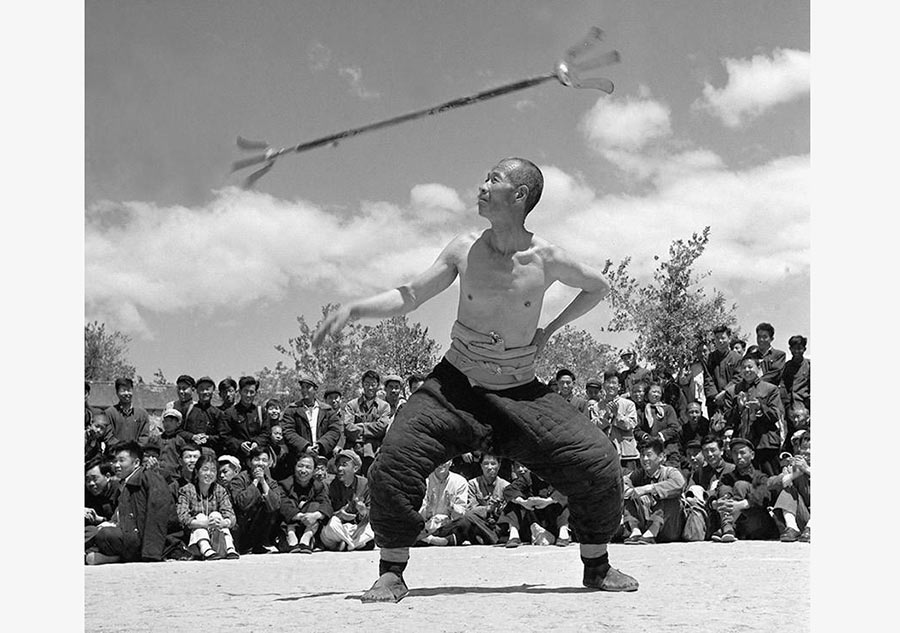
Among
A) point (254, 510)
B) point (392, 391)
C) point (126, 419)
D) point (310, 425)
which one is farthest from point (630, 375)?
point (126, 419)

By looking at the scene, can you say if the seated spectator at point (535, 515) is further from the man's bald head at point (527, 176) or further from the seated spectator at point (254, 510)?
the man's bald head at point (527, 176)

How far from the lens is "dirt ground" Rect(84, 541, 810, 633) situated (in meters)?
4.52

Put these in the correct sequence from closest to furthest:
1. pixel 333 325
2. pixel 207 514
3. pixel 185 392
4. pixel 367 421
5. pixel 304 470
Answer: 1. pixel 333 325
2. pixel 207 514
3. pixel 304 470
4. pixel 185 392
5. pixel 367 421

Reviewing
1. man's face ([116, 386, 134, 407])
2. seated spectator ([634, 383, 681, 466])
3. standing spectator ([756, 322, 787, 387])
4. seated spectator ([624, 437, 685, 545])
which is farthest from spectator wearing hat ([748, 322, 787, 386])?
man's face ([116, 386, 134, 407])

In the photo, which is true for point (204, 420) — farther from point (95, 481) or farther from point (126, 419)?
point (95, 481)

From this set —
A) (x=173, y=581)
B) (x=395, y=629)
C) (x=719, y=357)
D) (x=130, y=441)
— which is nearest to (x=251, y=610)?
(x=395, y=629)

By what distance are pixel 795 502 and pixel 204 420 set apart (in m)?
4.72

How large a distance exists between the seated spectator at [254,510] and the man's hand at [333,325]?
12.4 feet

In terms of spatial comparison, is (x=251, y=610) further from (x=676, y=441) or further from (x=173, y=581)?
(x=676, y=441)

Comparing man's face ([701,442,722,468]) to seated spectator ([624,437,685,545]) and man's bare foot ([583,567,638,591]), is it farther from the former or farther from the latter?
man's bare foot ([583,567,638,591])

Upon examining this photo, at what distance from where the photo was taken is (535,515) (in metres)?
8.50

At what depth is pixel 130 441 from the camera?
8289mm

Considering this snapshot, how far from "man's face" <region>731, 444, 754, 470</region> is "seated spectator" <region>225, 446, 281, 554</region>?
11.8 ft

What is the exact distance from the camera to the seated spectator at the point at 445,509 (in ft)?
28.1
